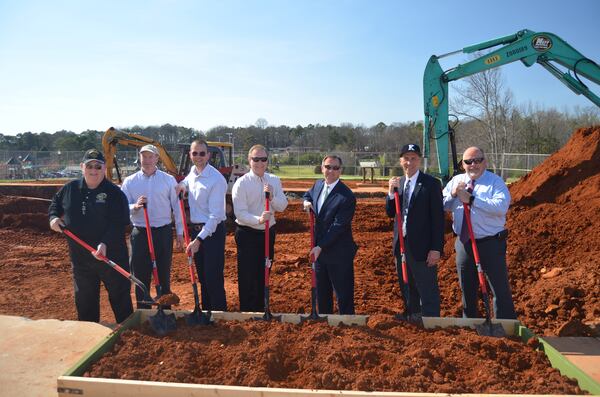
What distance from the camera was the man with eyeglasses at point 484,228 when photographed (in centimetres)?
380

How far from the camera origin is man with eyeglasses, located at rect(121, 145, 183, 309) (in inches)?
174

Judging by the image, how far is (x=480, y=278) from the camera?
372 centimetres

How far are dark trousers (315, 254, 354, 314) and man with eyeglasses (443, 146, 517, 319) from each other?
100 cm

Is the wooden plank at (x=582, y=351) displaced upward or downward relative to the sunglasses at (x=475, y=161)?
downward

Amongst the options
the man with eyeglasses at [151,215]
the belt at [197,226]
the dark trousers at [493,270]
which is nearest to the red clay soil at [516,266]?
the dark trousers at [493,270]

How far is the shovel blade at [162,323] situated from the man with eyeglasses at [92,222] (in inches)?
25.0

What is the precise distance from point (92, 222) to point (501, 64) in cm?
921

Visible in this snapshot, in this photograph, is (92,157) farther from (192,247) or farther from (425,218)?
(425,218)

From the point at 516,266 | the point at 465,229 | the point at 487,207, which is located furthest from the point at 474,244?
the point at 516,266

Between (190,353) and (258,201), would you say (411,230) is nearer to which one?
(258,201)

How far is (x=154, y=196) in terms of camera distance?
176 inches

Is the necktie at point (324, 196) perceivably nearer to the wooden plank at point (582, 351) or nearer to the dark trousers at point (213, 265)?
the dark trousers at point (213, 265)

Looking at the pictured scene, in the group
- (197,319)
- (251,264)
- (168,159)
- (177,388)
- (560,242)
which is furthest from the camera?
(168,159)

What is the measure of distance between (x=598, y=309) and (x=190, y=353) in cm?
442
